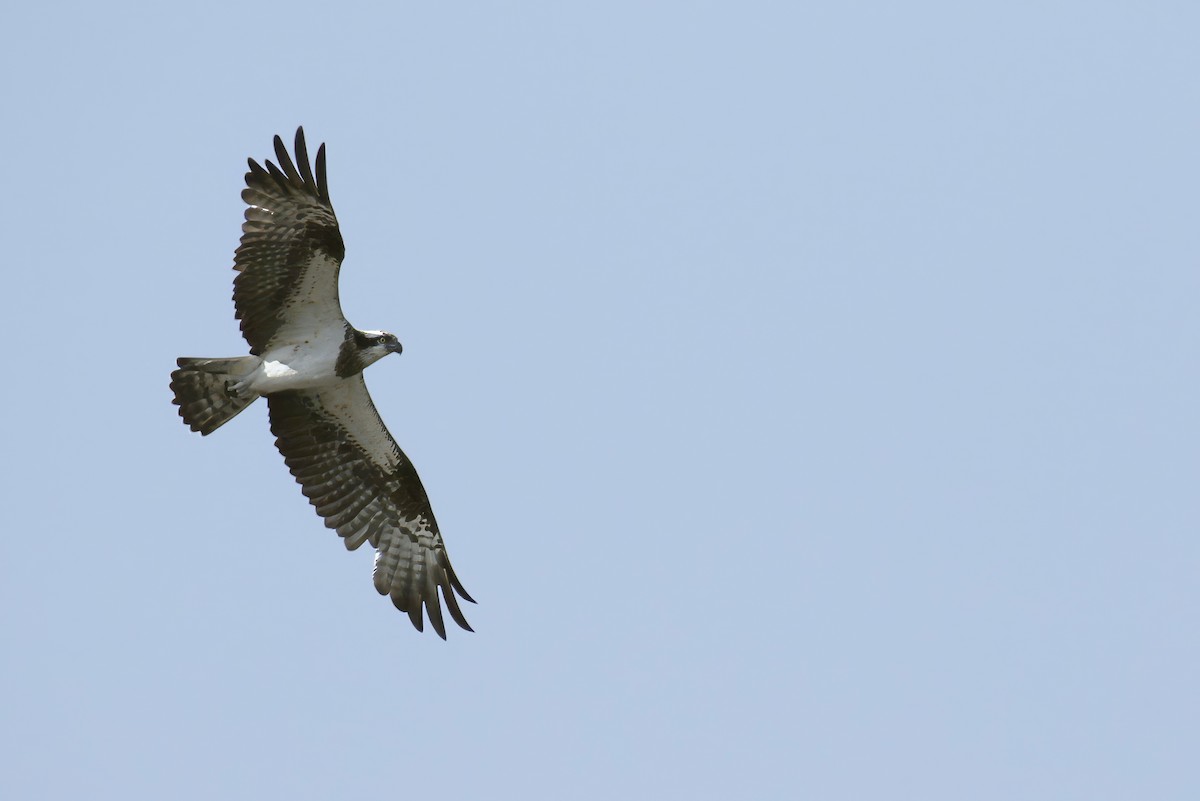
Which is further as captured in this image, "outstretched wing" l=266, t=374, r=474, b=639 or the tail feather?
"outstretched wing" l=266, t=374, r=474, b=639

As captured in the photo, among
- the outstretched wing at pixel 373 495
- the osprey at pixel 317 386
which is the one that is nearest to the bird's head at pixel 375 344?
the osprey at pixel 317 386

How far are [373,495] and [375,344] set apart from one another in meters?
2.02

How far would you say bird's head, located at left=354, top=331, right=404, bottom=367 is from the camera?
53.1 ft

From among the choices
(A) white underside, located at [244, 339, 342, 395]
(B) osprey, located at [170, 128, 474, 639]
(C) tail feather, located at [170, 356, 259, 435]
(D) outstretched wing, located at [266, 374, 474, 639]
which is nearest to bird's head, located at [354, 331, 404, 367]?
(B) osprey, located at [170, 128, 474, 639]

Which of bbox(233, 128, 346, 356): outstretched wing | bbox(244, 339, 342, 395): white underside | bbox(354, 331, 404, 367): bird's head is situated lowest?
bbox(244, 339, 342, 395): white underside

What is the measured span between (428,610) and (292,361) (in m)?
3.08

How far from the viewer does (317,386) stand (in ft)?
53.6

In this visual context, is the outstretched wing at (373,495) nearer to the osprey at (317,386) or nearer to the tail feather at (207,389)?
the osprey at (317,386)

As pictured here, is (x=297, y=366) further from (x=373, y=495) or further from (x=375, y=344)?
(x=373, y=495)

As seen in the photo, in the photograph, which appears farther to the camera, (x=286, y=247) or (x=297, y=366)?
(x=297, y=366)

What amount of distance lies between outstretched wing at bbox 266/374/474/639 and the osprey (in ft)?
0.03

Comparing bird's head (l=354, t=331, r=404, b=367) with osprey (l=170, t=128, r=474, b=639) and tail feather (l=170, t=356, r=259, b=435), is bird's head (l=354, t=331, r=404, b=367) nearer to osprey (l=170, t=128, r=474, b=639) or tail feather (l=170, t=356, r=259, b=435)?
osprey (l=170, t=128, r=474, b=639)

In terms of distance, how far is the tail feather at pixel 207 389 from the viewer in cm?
A: 1611

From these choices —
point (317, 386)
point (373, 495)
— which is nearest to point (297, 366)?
point (317, 386)
